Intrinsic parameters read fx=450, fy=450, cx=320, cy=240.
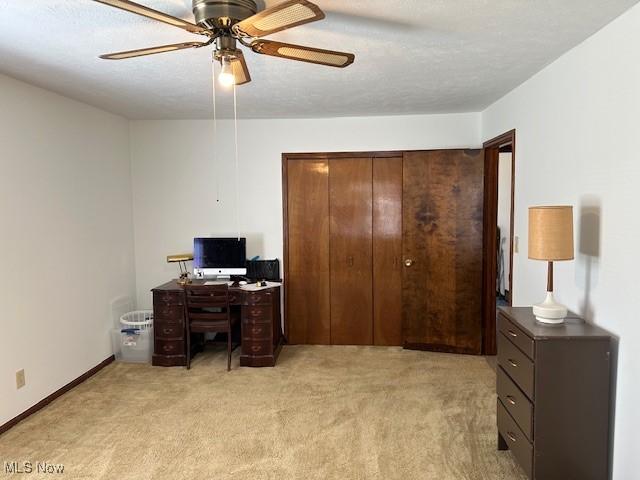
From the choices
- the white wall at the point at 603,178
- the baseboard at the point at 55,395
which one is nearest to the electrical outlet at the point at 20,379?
the baseboard at the point at 55,395

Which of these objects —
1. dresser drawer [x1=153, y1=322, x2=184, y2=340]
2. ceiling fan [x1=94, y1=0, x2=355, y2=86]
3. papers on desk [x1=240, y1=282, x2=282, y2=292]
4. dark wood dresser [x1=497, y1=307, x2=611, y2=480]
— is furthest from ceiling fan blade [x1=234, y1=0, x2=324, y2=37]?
dresser drawer [x1=153, y1=322, x2=184, y2=340]

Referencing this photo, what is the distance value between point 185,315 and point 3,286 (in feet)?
4.79

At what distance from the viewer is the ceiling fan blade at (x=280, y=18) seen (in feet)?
4.79

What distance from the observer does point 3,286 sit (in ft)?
9.84

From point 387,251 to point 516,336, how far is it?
2.31 meters

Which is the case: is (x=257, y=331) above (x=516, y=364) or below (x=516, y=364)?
below

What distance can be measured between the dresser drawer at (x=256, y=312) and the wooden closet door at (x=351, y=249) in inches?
32.7

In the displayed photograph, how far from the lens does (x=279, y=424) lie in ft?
9.98

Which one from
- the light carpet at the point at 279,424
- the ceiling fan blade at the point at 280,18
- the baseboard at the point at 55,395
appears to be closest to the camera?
the ceiling fan blade at the point at 280,18

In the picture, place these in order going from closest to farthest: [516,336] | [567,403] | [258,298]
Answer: [567,403] < [516,336] < [258,298]

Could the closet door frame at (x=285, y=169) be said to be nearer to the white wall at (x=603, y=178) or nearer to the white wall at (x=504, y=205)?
the white wall at (x=603, y=178)

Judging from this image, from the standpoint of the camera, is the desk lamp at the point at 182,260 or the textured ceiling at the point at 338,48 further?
the desk lamp at the point at 182,260

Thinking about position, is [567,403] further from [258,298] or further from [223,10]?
[258,298]

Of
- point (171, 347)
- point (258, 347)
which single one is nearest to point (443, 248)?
point (258, 347)
